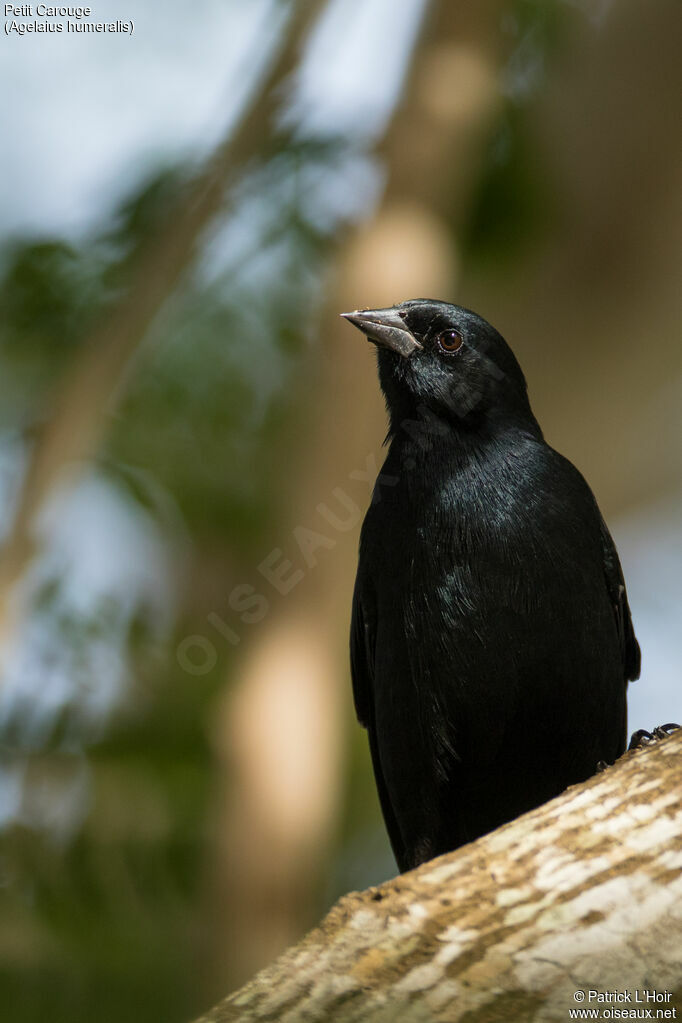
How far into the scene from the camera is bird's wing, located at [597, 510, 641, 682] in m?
5.24

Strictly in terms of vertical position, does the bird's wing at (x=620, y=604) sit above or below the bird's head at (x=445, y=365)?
A: below

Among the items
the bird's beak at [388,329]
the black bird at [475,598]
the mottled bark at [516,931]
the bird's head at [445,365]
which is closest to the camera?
the mottled bark at [516,931]

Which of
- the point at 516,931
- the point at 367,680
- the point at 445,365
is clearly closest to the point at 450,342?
the point at 445,365

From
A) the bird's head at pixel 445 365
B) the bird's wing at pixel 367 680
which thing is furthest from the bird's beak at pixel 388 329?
the bird's wing at pixel 367 680

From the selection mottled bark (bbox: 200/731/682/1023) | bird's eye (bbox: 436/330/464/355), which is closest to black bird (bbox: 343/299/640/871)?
bird's eye (bbox: 436/330/464/355)

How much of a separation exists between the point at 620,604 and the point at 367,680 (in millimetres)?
1305

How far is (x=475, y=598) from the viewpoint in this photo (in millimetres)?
4719

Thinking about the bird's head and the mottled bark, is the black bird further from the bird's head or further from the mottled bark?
the mottled bark

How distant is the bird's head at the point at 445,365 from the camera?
17.1ft

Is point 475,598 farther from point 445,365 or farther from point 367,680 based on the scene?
point 367,680

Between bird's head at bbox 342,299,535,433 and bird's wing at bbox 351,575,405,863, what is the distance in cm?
87

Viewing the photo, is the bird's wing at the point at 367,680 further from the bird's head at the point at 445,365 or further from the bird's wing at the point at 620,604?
the bird's wing at the point at 620,604

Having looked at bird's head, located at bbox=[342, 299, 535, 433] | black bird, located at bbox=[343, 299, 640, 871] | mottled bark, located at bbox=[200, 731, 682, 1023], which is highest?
bird's head, located at bbox=[342, 299, 535, 433]

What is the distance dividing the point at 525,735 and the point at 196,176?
4.24 m
